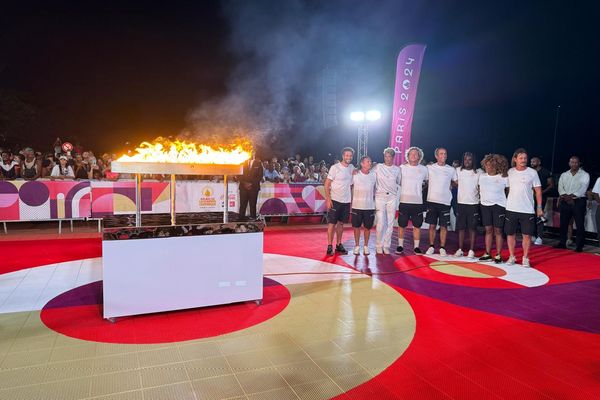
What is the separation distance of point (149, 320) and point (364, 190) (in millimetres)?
4701

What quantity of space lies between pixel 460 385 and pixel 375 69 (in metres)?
19.6

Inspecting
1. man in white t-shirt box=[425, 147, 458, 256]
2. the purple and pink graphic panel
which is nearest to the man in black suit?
the purple and pink graphic panel

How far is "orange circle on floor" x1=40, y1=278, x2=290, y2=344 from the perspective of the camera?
3721mm

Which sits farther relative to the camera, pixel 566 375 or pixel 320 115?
pixel 320 115

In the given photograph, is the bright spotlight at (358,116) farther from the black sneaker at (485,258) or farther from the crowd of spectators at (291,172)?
the black sneaker at (485,258)

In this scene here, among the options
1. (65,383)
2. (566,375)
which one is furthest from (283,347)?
(566,375)

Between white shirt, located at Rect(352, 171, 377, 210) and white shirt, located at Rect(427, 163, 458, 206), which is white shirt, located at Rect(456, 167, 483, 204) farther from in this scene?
white shirt, located at Rect(352, 171, 377, 210)

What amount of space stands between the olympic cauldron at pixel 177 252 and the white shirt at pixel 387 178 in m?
3.82

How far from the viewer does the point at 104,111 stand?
22359mm

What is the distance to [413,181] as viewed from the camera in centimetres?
771

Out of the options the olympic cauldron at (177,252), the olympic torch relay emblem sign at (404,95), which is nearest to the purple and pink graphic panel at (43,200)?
the olympic cauldron at (177,252)

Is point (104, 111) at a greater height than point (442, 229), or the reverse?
point (104, 111)

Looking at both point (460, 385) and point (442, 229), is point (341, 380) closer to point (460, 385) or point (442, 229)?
point (460, 385)

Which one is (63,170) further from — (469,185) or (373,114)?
(469,185)
